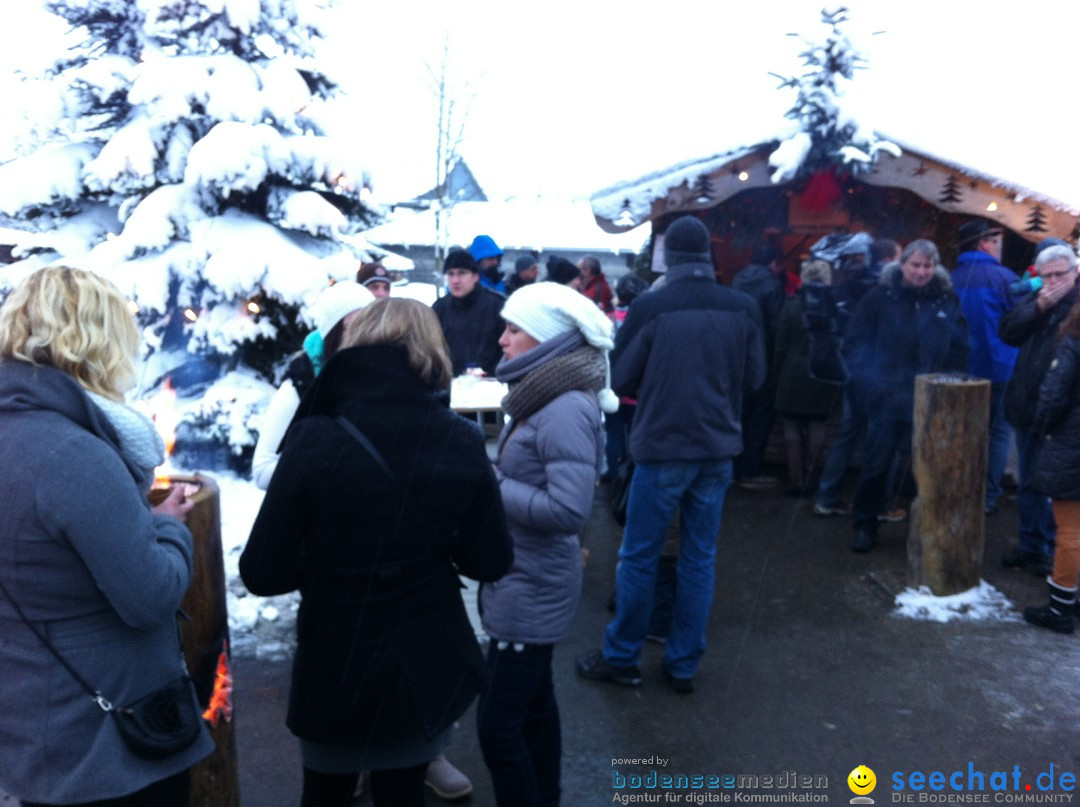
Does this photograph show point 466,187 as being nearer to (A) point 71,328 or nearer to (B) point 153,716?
(A) point 71,328

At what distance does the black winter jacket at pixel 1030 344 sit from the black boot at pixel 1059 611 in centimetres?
108

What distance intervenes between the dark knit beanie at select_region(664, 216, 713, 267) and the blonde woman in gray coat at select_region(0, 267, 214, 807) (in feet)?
9.70

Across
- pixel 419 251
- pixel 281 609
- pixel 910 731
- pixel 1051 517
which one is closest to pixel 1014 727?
pixel 910 731

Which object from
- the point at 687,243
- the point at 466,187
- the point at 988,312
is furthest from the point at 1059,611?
the point at 466,187

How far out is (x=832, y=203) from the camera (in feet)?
30.2

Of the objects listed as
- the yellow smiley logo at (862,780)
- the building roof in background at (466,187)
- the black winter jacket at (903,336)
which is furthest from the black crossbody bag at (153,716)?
the building roof in background at (466,187)

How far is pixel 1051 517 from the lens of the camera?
6.34 m

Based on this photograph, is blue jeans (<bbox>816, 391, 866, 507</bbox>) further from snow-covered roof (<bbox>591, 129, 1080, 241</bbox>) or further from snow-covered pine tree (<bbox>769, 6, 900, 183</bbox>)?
snow-covered roof (<bbox>591, 129, 1080, 241</bbox>)

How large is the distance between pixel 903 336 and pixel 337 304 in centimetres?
448

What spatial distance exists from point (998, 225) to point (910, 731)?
582 centimetres

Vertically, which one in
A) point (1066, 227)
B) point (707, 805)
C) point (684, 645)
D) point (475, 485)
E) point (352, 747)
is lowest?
point (707, 805)

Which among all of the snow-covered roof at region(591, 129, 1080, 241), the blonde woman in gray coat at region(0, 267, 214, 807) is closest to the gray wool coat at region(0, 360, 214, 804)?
the blonde woman in gray coat at region(0, 267, 214, 807)

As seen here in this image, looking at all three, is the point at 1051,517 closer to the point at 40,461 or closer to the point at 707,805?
the point at 707,805

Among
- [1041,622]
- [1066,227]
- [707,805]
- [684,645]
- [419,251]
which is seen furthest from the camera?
[419,251]
